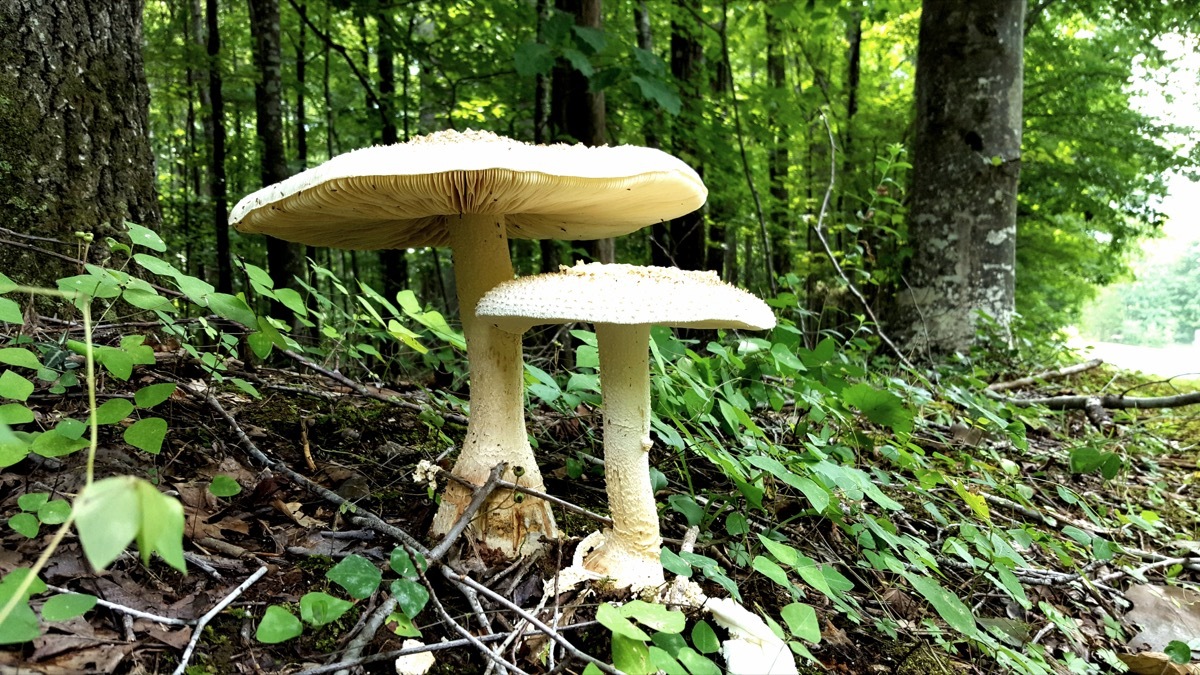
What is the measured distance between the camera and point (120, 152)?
2783mm

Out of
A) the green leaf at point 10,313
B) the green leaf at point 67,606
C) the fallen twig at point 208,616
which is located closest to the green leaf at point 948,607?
the fallen twig at point 208,616

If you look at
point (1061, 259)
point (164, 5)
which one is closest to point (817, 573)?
point (1061, 259)

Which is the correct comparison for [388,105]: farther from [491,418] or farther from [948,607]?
[948,607]

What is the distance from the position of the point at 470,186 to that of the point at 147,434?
1134mm

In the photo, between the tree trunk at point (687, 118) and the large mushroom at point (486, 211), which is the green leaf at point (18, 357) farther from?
the tree trunk at point (687, 118)

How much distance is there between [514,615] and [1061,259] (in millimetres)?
13381

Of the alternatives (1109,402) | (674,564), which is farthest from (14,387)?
(1109,402)

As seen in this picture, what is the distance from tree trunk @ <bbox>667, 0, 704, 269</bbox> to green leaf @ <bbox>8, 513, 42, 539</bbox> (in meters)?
5.73

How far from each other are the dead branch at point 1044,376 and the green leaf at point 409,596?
4916mm

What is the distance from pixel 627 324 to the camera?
185 cm

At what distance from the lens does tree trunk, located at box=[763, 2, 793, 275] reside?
690cm

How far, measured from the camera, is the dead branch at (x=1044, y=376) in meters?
5.19

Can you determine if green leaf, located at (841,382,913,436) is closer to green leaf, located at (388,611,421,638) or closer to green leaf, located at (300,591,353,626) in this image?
green leaf, located at (388,611,421,638)

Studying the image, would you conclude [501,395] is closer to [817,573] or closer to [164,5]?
[817,573]
